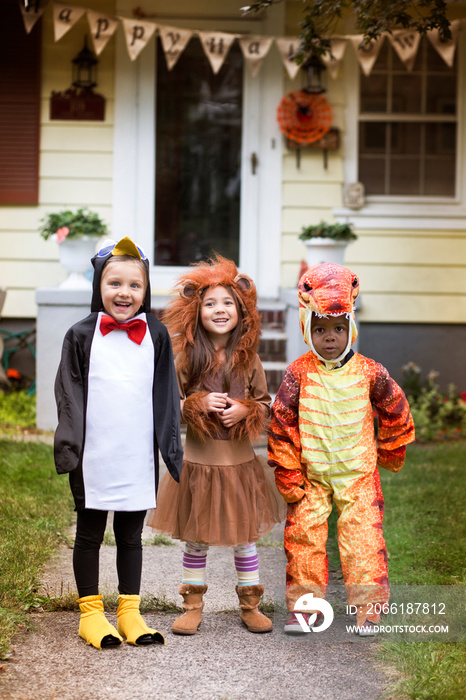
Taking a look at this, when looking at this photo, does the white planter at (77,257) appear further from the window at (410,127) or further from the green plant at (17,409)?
the window at (410,127)

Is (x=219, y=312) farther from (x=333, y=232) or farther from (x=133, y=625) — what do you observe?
(x=333, y=232)

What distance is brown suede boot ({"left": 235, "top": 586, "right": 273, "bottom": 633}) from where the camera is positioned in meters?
2.85

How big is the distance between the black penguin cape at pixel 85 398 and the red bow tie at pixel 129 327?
0.04 metres

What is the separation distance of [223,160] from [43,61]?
6.12ft

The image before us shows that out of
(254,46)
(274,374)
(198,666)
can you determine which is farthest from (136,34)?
(198,666)

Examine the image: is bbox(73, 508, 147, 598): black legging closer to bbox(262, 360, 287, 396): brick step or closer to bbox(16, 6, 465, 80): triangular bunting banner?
bbox(262, 360, 287, 396): brick step

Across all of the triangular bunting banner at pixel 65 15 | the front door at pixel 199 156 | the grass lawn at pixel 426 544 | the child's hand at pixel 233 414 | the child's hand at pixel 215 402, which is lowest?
the grass lawn at pixel 426 544

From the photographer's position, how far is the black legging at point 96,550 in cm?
275

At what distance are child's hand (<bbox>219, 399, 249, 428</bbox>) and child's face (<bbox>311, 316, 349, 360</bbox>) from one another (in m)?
0.36

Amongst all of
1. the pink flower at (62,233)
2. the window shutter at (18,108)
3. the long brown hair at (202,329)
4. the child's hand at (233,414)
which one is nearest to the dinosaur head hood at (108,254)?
the long brown hair at (202,329)

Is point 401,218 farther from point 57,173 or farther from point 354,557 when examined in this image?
point 354,557

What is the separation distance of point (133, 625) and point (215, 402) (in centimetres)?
84

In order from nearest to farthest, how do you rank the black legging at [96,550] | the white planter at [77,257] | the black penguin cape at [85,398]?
the black penguin cape at [85,398], the black legging at [96,550], the white planter at [77,257]

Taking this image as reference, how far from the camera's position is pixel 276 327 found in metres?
6.79
